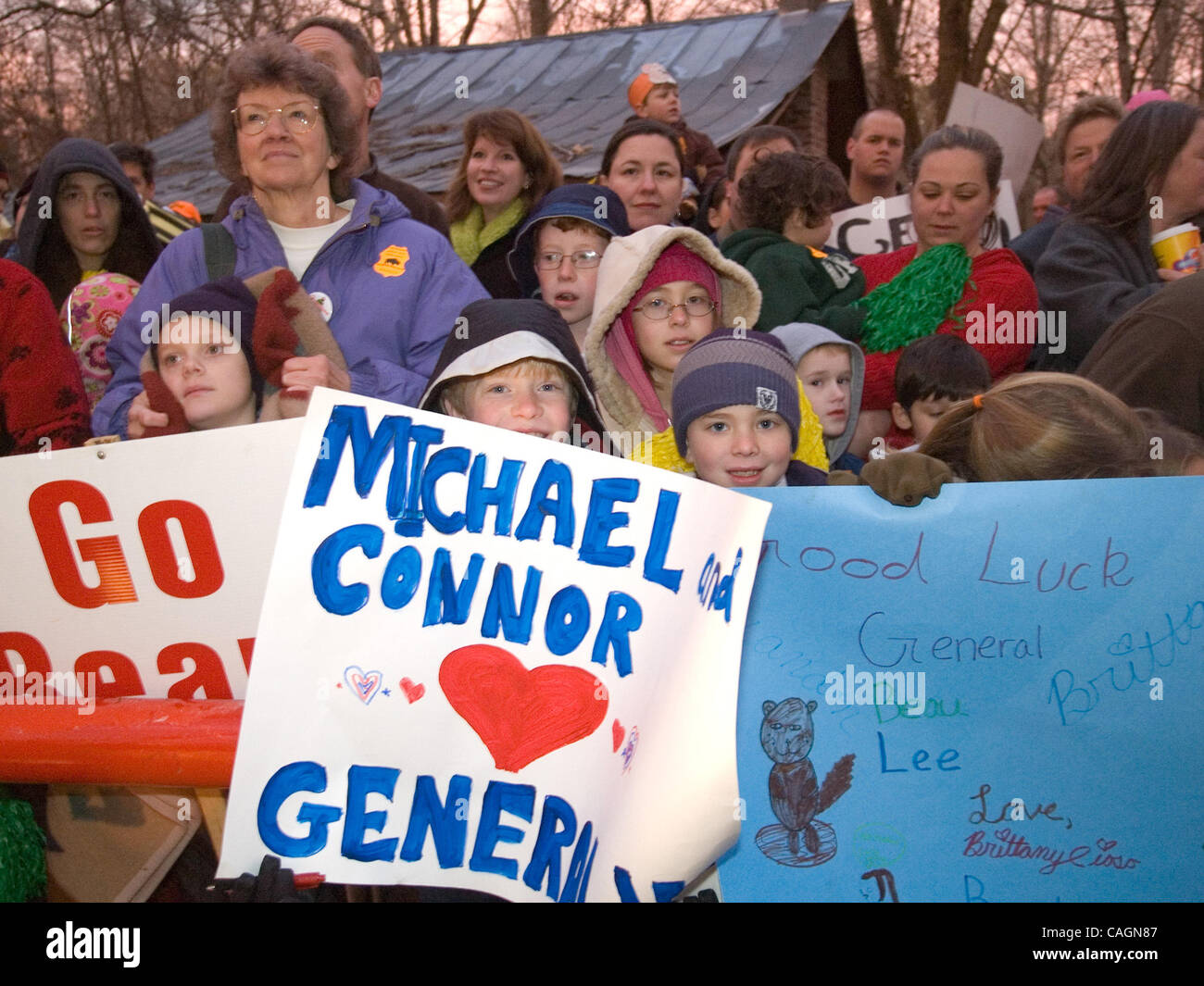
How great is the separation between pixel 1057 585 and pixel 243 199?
2.29 metres

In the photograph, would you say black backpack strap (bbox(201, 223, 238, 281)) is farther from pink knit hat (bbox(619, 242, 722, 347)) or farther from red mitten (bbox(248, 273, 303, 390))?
pink knit hat (bbox(619, 242, 722, 347))

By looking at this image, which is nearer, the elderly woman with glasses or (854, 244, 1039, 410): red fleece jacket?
the elderly woman with glasses

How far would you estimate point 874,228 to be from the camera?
474 cm

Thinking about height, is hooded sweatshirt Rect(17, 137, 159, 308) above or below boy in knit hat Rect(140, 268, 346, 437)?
above

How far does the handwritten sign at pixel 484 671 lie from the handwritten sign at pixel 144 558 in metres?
0.28

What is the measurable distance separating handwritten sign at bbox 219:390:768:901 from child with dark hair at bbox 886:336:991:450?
1744 millimetres

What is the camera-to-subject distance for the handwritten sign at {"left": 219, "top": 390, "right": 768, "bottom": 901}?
174 cm

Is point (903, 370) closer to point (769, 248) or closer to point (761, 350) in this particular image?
point (769, 248)

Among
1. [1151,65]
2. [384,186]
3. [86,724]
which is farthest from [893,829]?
[1151,65]

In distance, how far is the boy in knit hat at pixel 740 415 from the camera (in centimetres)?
271

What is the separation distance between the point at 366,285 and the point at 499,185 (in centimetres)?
Result: 126

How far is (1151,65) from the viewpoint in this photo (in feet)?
55.0

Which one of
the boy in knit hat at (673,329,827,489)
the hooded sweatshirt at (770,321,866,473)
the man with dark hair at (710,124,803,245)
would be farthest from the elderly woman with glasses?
the man with dark hair at (710,124,803,245)

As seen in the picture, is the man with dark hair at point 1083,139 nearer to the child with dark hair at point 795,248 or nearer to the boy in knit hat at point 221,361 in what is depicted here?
the child with dark hair at point 795,248
